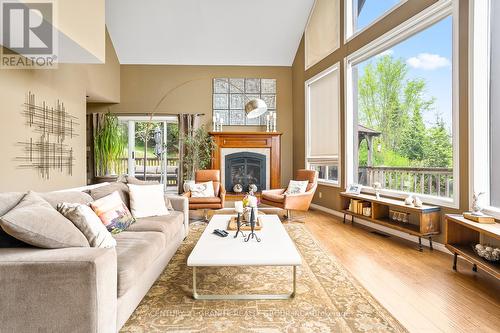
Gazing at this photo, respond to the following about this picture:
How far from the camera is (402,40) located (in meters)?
3.90

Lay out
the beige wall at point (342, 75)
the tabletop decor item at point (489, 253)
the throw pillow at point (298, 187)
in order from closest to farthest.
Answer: the tabletop decor item at point (489, 253) < the beige wall at point (342, 75) < the throw pillow at point (298, 187)

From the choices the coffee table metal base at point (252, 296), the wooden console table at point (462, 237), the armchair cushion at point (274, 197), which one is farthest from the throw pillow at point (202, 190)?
the wooden console table at point (462, 237)

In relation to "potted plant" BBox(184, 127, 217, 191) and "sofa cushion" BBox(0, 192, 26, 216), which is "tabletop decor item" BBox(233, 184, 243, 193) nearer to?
"potted plant" BBox(184, 127, 217, 191)

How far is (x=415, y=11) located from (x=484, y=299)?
132 inches

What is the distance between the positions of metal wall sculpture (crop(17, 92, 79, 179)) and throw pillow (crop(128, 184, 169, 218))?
6.09 feet

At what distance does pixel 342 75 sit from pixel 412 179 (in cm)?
220

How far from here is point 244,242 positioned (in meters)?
2.37

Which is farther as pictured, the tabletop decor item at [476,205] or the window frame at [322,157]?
the window frame at [322,157]

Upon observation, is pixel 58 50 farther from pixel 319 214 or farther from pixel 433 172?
pixel 433 172

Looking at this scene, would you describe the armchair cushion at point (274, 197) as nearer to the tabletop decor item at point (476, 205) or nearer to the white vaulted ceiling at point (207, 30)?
the tabletop decor item at point (476, 205)

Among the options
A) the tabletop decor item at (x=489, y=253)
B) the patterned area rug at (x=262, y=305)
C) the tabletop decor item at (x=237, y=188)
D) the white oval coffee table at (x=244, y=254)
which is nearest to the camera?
the patterned area rug at (x=262, y=305)

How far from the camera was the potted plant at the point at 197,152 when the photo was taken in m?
6.43

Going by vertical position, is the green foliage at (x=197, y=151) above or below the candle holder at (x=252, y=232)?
above

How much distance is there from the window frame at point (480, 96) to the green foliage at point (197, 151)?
4736mm
